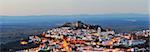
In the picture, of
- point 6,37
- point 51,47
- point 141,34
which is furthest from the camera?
point 141,34

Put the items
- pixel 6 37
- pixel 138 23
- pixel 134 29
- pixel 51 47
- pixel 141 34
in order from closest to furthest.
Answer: pixel 51 47, pixel 6 37, pixel 141 34, pixel 134 29, pixel 138 23

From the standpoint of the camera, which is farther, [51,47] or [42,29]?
[42,29]

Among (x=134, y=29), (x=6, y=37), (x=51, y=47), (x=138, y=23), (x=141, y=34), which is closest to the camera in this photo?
(x=51, y=47)

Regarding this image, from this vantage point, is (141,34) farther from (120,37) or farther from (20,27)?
(20,27)

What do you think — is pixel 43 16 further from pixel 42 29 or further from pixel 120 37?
pixel 120 37

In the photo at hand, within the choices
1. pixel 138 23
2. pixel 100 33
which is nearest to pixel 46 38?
pixel 100 33

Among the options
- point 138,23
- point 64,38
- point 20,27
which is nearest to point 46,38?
point 64,38
